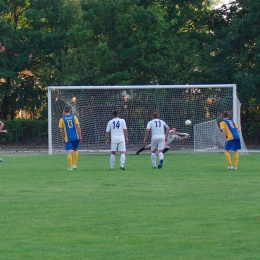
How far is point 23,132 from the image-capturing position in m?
43.2

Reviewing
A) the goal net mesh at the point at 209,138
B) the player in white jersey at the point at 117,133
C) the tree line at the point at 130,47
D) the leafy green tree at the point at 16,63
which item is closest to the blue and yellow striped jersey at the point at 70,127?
the player in white jersey at the point at 117,133

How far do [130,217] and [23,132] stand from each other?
33389 millimetres

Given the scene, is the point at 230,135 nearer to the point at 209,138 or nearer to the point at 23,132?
the point at 209,138

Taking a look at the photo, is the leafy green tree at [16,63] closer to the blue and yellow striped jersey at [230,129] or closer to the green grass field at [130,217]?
the blue and yellow striped jersey at [230,129]

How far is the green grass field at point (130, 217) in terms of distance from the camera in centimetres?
806

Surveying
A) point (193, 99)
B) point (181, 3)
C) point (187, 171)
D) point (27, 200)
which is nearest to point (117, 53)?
point (181, 3)

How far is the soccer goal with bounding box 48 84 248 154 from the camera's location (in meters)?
32.2

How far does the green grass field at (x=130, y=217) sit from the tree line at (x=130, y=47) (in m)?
23.2

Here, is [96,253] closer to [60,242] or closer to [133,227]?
[60,242]

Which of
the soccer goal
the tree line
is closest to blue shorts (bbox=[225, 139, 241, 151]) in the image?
the soccer goal

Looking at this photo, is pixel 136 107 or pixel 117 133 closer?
pixel 117 133

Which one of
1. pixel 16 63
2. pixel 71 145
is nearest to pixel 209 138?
pixel 71 145

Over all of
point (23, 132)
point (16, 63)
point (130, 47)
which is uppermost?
point (130, 47)

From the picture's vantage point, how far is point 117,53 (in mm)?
42250
